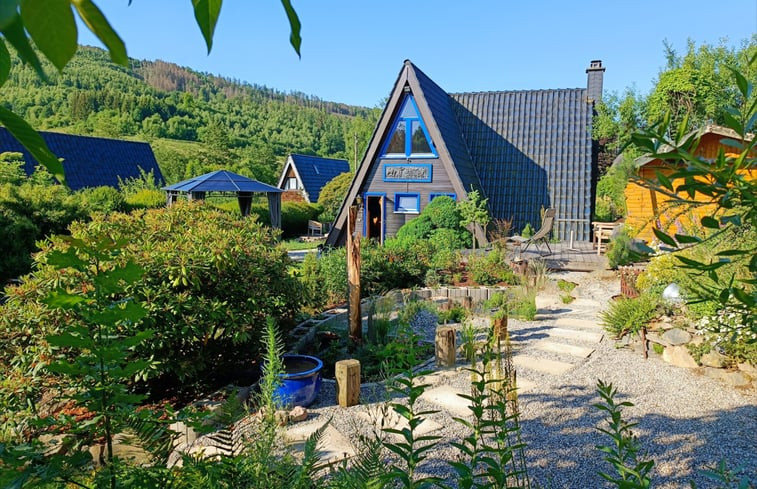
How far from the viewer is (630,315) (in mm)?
6969

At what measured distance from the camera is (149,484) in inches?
59.9

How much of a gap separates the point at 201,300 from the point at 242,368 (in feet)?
4.26

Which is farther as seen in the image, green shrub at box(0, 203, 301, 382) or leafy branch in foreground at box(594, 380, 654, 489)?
green shrub at box(0, 203, 301, 382)

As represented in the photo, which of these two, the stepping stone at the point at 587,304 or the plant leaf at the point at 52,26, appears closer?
the plant leaf at the point at 52,26

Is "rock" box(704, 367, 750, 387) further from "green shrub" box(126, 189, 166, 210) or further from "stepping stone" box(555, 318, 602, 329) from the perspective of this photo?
"green shrub" box(126, 189, 166, 210)

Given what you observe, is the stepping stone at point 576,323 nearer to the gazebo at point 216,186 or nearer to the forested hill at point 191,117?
the gazebo at point 216,186

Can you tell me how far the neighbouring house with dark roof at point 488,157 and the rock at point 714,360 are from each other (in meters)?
9.23

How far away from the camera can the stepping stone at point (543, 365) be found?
6.14 meters

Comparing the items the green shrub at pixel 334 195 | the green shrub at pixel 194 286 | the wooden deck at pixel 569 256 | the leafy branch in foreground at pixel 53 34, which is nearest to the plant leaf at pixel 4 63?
the leafy branch in foreground at pixel 53 34

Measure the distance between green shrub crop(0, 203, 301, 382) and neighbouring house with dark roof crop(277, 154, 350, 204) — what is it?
1209 inches

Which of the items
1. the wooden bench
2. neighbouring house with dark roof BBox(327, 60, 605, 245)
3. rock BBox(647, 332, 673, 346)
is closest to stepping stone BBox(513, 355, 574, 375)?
rock BBox(647, 332, 673, 346)

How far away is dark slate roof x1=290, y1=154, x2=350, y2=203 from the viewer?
1511 inches

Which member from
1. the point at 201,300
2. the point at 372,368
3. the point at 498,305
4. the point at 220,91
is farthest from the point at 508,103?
the point at 220,91

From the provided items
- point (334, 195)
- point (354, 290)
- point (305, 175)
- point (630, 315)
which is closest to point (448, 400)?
point (354, 290)
